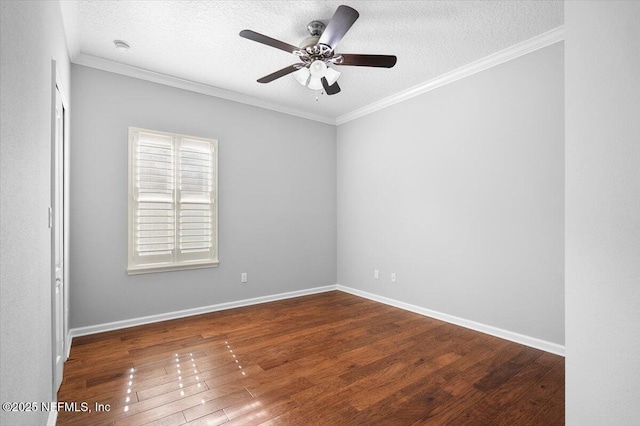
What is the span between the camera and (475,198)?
3.47 m

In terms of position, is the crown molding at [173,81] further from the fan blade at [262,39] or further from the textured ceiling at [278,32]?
the fan blade at [262,39]

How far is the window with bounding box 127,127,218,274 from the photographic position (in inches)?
139

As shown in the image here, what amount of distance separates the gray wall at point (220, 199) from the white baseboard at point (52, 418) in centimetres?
155

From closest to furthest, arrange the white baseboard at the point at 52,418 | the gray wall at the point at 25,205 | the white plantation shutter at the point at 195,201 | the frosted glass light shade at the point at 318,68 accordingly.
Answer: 1. the gray wall at the point at 25,205
2. the white baseboard at the point at 52,418
3. the frosted glass light shade at the point at 318,68
4. the white plantation shutter at the point at 195,201

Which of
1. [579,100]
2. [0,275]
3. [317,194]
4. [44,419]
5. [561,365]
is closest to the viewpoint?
[0,275]

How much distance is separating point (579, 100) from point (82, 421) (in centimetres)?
333

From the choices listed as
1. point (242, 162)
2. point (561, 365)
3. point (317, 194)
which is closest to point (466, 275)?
point (561, 365)

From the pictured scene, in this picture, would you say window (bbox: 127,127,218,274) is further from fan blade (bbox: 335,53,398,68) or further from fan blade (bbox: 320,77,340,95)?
fan blade (bbox: 335,53,398,68)

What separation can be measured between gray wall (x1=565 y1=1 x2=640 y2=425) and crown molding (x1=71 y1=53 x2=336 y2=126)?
12.2 ft

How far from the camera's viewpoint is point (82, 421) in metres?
1.90

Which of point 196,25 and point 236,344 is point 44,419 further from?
point 196,25

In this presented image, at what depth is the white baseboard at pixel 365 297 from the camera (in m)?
2.98

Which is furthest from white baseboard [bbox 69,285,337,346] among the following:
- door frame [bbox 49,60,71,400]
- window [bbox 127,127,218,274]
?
window [bbox 127,127,218,274]

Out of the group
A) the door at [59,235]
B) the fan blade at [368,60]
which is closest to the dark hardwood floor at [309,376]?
the door at [59,235]
